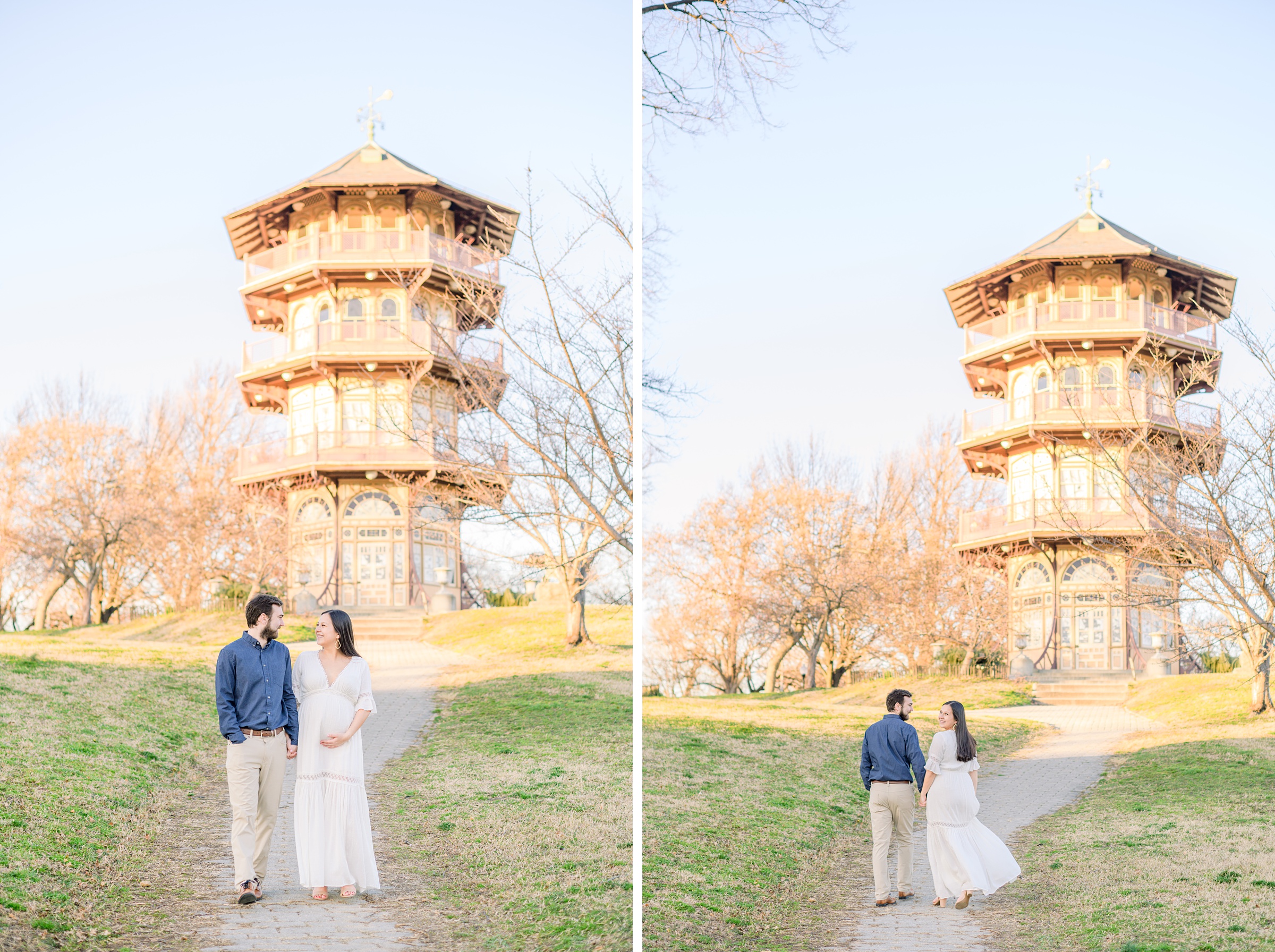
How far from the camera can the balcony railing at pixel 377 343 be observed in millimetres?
7297

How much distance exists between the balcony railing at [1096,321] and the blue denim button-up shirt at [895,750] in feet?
8.08

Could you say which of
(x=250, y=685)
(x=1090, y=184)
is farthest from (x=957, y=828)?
(x=1090, y=184)

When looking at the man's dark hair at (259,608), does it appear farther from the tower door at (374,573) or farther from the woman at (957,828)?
the tower door at (374,573)

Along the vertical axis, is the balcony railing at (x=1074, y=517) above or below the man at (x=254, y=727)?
above

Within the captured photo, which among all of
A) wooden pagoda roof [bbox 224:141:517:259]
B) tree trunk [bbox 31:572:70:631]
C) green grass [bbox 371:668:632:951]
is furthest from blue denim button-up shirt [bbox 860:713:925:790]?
tree trunk [bbox 31:572:70:631]

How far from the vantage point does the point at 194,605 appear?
7.08m

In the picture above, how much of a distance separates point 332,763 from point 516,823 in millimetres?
2037

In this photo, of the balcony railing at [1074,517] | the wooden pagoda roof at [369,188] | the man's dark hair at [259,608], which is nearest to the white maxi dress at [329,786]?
the man's dark hair at [259,608]

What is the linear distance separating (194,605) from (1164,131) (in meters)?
6.50

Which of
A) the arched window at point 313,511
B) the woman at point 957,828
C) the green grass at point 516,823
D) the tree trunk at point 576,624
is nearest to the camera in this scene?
the green grass at point 516,823

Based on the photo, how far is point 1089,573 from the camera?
6434 millimetres

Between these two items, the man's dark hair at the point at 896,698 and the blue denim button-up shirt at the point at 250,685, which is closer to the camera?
the blue denim button-up shirt at the point at 250,685

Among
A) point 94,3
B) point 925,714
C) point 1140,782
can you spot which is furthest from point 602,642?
point 94,3

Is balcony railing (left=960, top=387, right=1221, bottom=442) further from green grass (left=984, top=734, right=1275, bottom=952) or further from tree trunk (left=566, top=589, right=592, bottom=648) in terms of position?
tree trunk (left=566, top=589, right=592, bottom=648)
